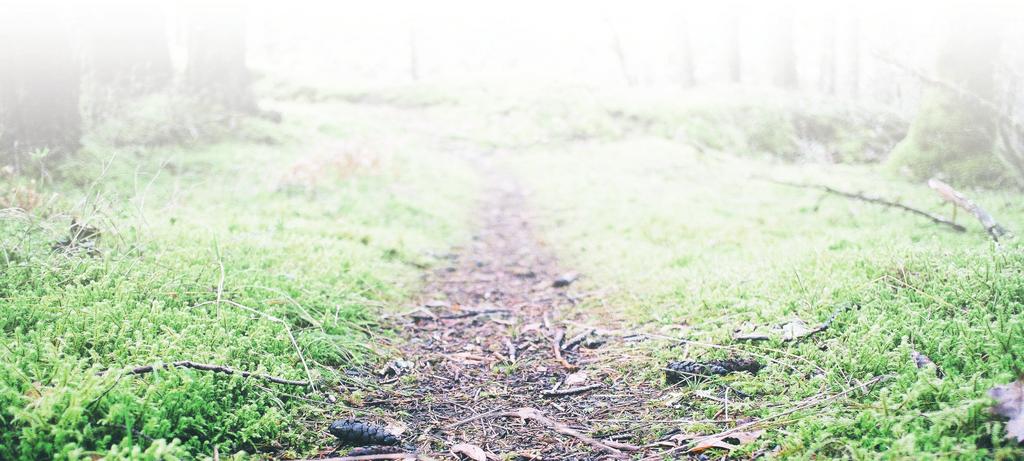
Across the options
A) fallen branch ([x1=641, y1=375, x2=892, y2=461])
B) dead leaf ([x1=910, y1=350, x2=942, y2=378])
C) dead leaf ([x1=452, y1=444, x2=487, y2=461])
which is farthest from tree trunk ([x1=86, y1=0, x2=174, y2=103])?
dead leaf ([x1=910, y1=350, x2=942, y2=378])

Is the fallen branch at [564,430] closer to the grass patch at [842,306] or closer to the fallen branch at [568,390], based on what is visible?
the fallen branch at [568,390]

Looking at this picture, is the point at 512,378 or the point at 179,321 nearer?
the point at 179,321

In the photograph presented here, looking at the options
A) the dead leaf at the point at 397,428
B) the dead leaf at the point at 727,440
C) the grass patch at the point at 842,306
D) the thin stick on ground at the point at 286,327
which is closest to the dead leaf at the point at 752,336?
the grass patch at the point at 842,306

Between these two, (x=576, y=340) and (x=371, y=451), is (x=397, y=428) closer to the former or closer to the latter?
(x=371, y=451)

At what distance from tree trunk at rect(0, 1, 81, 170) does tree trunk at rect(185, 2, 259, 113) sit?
4.01m

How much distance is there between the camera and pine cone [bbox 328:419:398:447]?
251 cm

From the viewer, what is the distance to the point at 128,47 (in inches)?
452

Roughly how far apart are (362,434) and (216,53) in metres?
11.8

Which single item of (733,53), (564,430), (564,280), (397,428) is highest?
(733,53)

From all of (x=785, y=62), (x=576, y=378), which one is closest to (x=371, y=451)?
(x=576, y=378)

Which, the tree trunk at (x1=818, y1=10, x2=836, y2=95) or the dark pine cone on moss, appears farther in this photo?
the tree trunk at (x1=818, y1=10, x2=836, y2=95)

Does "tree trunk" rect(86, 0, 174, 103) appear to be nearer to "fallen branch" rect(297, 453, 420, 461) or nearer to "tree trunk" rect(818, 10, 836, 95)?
"fallen branch" rect(297, 453, 420, 461)

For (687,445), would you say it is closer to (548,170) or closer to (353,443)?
(353,443)

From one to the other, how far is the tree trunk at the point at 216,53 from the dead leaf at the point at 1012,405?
12998 mm
